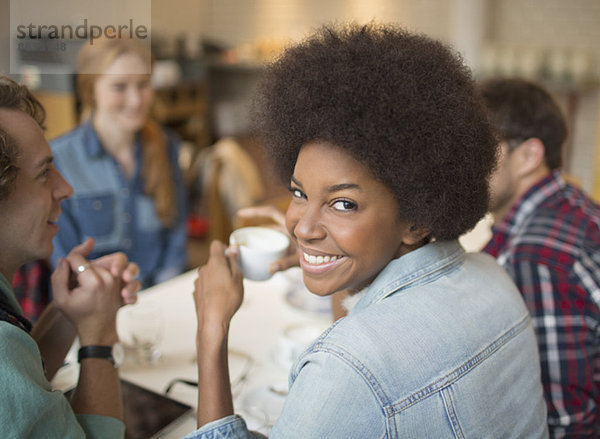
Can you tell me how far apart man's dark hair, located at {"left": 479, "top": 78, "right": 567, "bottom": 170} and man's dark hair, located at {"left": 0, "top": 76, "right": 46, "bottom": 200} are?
1189 mm

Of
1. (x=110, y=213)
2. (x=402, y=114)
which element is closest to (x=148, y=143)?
(x=110, y=213)

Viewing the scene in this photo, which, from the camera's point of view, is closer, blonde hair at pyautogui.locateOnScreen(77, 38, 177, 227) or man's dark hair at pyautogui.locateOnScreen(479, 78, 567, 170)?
man's dark hair at pyautogui.locateOnScreen(479, 78, 567, 170)

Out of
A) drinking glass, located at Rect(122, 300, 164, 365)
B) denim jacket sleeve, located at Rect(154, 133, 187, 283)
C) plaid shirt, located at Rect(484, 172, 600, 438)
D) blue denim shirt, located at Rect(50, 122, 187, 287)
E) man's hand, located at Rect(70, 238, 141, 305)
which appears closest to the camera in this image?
man's hand, located at Rect(70, 238, 141, 305)

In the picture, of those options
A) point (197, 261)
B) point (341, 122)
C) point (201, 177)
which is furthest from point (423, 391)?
point (197, 261)

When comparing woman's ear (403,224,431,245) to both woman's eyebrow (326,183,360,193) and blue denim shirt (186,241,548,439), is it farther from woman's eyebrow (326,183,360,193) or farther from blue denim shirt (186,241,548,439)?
woman's eyebrow (326,183,360,193)

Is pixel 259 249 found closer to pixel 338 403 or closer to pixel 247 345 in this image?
pixel 247 345

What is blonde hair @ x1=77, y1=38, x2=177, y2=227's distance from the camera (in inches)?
89.1

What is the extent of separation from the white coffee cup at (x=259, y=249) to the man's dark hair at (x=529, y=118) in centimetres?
76

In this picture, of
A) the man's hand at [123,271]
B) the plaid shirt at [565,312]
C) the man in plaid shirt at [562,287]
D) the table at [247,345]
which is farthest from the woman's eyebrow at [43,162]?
the plaid shirt at [565,312]

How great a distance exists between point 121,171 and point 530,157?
1.63 metres

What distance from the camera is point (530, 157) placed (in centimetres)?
163

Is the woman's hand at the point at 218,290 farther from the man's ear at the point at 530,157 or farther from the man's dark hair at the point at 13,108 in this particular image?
the man's ear at the point at 530,157

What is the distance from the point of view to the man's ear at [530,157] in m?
1.62

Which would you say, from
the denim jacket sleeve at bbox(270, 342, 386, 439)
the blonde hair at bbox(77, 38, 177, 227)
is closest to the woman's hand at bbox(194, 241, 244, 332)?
the denim jacket sleeve at bbox(270, 342, 386, 439)
